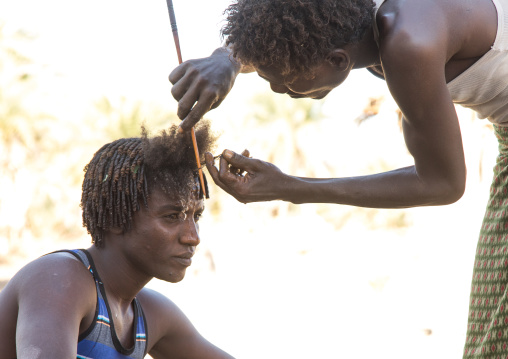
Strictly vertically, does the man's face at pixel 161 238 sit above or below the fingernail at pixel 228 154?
below

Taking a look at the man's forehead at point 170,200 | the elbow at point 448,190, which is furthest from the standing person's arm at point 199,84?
the elbow at point 448,190

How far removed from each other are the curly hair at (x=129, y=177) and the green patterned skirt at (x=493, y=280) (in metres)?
1.26

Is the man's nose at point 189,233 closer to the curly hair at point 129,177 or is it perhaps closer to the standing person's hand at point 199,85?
the curly hair at point 129,177

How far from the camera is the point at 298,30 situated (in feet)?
8.15

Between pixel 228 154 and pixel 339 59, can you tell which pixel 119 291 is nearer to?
pixel 228 154

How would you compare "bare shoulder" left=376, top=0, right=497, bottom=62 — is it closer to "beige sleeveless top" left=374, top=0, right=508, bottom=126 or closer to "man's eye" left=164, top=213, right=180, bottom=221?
"beige sleeveless top" left=374, top=0, right=508, bottom=126

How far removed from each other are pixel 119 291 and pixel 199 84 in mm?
972

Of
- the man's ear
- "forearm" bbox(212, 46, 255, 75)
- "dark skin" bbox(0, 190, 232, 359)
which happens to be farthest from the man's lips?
the man's ear

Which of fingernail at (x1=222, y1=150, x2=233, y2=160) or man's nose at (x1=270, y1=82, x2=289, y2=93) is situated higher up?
man's nose at (x1=270, y1=82, x2=289, y2=93)

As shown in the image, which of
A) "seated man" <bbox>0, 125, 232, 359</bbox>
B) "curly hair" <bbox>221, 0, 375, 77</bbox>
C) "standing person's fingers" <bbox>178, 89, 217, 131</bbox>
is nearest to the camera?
"curly hair" <bbox>221, 0, 375, 77</bbox>

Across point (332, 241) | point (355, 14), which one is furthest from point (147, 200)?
point (332, 241)

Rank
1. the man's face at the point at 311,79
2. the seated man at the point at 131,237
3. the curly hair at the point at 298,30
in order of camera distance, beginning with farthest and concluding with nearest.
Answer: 1. the seated man at the point at 131,237
2. the man's face at the point at 311,79
3. the curly hair at the point at 298,30

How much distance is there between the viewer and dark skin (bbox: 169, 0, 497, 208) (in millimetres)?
2402

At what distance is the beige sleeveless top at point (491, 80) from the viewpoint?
8.35 ft
